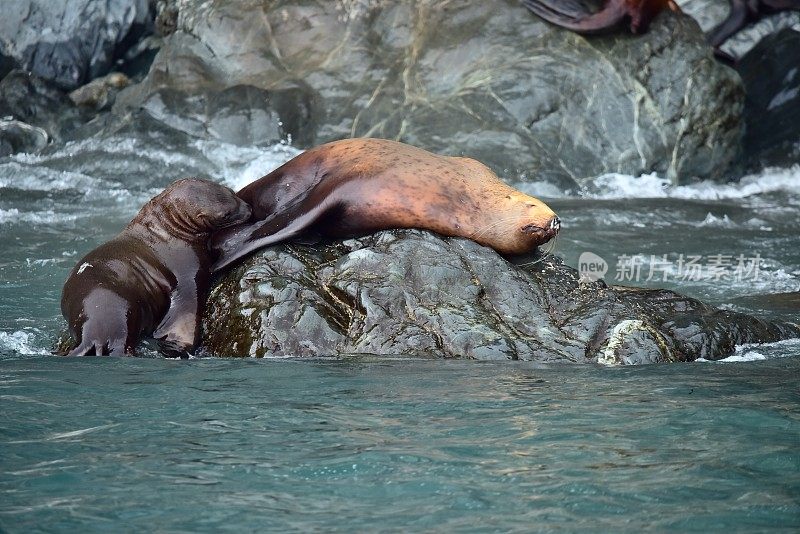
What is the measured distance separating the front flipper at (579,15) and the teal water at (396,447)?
7.12 m

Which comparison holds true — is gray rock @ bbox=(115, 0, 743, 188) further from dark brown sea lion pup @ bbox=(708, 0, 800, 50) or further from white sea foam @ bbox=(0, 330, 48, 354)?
white sea foam @ bbox=(0, 330, 48, 354)

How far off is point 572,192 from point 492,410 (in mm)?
7131

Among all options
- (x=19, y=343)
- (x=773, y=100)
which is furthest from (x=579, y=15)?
(x=19, y=343)

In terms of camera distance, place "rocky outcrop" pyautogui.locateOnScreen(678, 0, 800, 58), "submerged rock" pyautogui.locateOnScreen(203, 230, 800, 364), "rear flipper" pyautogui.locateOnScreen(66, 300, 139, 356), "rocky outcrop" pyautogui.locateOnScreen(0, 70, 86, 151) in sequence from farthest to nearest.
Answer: "rocky outcrop" pyautogui.locateOnScreen(678, 0, 800, 58), "rocky outcrop" pyautogui.locateOnScreen(0, 70, 86, 151), "rear flipper" pyautogui.locateOnScreen(66, 300, 139, 356), "submerged rock" pyautogui.locateOnScreen(203, 230, 800, 364)

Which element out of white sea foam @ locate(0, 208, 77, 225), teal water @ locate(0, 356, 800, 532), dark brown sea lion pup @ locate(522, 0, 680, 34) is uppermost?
dark brown sea lion pup @ locate(522, 0, 680, 34)

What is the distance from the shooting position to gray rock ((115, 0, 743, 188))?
11539 millimetres

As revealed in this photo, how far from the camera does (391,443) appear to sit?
13.3ft

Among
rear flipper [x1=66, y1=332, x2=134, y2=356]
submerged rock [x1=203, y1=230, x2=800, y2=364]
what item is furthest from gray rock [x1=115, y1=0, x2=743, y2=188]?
rear flipper [x1=66, y1=332, x2=134, y2=356]

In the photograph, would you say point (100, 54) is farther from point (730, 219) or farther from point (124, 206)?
point (730, 219)

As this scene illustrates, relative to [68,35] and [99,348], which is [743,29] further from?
[99,348]

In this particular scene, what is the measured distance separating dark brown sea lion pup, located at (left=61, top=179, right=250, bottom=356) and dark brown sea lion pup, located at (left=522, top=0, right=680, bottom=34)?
253 inches

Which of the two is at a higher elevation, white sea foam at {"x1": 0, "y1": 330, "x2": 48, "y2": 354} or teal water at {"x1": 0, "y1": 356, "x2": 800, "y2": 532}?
white sea foam at {"x1": 0, "y1": 330, "x2": 48, "y2": 354}

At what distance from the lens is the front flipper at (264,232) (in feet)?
19.8

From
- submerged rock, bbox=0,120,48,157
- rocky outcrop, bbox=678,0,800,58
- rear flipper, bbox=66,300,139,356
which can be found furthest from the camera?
rocky outcrop, bbox=678,0,800,58
